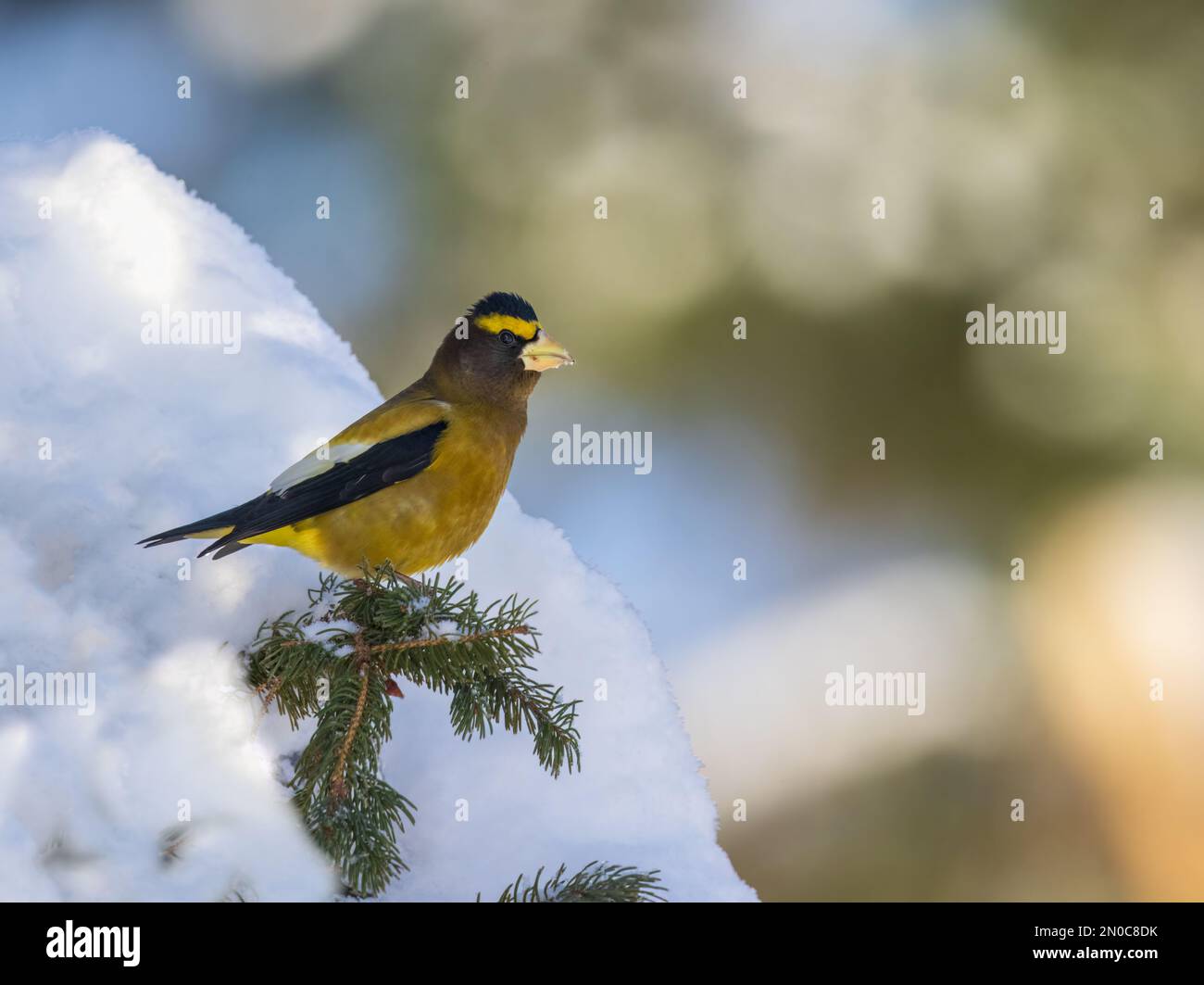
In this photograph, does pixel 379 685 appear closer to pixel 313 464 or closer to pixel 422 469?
pixel 313 464

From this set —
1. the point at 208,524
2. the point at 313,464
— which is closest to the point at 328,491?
the point at 313,464

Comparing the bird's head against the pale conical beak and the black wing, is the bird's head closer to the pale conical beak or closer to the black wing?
the pale conical beak

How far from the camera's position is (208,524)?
210cm

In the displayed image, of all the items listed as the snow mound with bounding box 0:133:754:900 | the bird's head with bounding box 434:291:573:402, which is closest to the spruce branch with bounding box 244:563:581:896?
the snow mound with bounding box 0:133:754:900

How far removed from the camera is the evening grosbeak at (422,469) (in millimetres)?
2395

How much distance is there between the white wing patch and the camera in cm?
235

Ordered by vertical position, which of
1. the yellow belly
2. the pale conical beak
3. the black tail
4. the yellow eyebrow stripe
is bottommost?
the black tail

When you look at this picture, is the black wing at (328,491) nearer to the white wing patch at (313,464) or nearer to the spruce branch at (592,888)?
the white wing patch at (313,464)

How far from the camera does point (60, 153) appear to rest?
8.38 feet

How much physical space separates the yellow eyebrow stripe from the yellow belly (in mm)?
367

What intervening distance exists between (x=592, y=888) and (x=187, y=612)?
0.82m

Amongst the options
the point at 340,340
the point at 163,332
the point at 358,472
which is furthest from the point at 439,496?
the point at 163,332

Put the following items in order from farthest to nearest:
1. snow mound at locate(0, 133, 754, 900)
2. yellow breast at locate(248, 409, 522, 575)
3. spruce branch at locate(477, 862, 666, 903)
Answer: yellow breast at locate(248, 409, 522, 575) → spruce branch at locate(477, 862, 666, 903) → snow mound at locate(0, 133, 754, 900)
